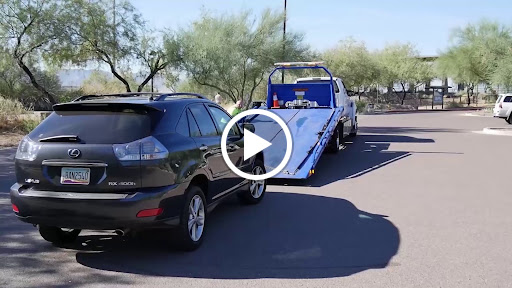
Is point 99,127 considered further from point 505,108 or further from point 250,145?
point 505,108

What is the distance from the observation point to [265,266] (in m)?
4.86

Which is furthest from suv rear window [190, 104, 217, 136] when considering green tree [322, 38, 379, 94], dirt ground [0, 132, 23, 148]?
green tree [322, 38, 379, 94]

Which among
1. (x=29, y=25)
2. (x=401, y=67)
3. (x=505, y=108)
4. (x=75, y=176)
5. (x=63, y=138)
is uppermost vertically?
(x=401, y=67)

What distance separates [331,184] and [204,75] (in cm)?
1808

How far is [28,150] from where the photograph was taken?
4.89 meters

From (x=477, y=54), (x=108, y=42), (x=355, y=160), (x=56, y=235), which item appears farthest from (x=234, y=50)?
(x=477, y=54)

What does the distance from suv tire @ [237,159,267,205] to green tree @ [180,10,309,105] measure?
18333 mm

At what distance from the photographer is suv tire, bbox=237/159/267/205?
24.5 ft

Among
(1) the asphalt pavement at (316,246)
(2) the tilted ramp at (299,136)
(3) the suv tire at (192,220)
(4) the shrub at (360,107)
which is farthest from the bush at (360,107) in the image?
(3) the suv tire at (192,220)

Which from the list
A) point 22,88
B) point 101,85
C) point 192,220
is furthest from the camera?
point 101,85

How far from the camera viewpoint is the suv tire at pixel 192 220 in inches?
200

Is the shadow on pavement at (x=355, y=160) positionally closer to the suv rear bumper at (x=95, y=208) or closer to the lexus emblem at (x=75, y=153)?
the suv rear bumper at (x=95, y=208)

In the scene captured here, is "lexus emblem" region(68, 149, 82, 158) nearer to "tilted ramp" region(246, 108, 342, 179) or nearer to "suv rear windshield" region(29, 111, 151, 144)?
"suv rear windshield" region(29, 111, 151, 144)

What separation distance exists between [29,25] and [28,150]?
16.6m
